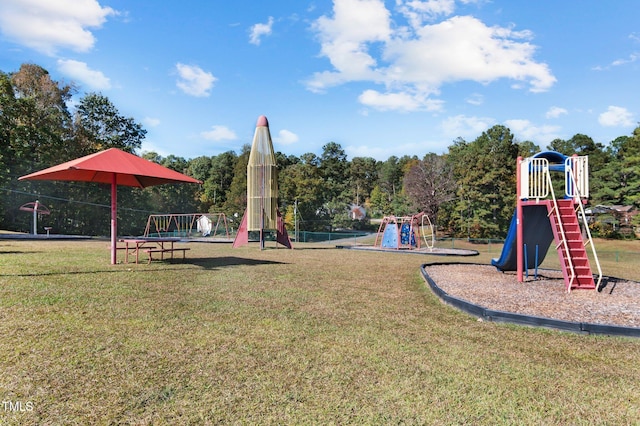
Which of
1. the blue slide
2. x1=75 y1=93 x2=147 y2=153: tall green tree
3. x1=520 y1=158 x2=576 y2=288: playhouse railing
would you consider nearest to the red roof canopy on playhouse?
x1=520 y1=158 x2=576 y2=288: playhouse railing

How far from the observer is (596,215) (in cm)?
4131

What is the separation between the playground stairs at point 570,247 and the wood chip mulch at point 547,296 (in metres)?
0.24

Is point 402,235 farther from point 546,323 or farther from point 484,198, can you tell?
point 484,198

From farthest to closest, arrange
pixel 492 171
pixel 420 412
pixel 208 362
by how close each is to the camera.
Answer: pixel 492 171
pixel 208 362
pixel 420 412

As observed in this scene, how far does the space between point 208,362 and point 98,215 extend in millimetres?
35487

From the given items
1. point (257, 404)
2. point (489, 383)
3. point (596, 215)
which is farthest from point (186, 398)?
point (596, 215)

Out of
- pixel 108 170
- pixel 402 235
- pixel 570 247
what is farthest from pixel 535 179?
pixel 402 235

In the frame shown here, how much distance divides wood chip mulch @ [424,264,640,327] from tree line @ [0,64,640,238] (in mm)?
27502

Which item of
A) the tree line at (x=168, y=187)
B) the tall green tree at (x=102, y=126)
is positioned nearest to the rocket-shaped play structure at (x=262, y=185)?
the tree line at (x=168, y=187)

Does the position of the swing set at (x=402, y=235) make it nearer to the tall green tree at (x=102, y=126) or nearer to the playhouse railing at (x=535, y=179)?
the playhouse railing at (x=535, y=179)

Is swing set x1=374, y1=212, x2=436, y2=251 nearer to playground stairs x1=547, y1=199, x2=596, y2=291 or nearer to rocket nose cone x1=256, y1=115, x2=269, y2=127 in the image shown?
rocket nose cone x1=256, y1=115, x2=269, y2=127

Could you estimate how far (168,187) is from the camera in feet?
143

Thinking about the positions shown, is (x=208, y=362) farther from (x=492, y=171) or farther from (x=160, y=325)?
(x=492, y=171)

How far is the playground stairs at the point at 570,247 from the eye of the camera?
7.52m
